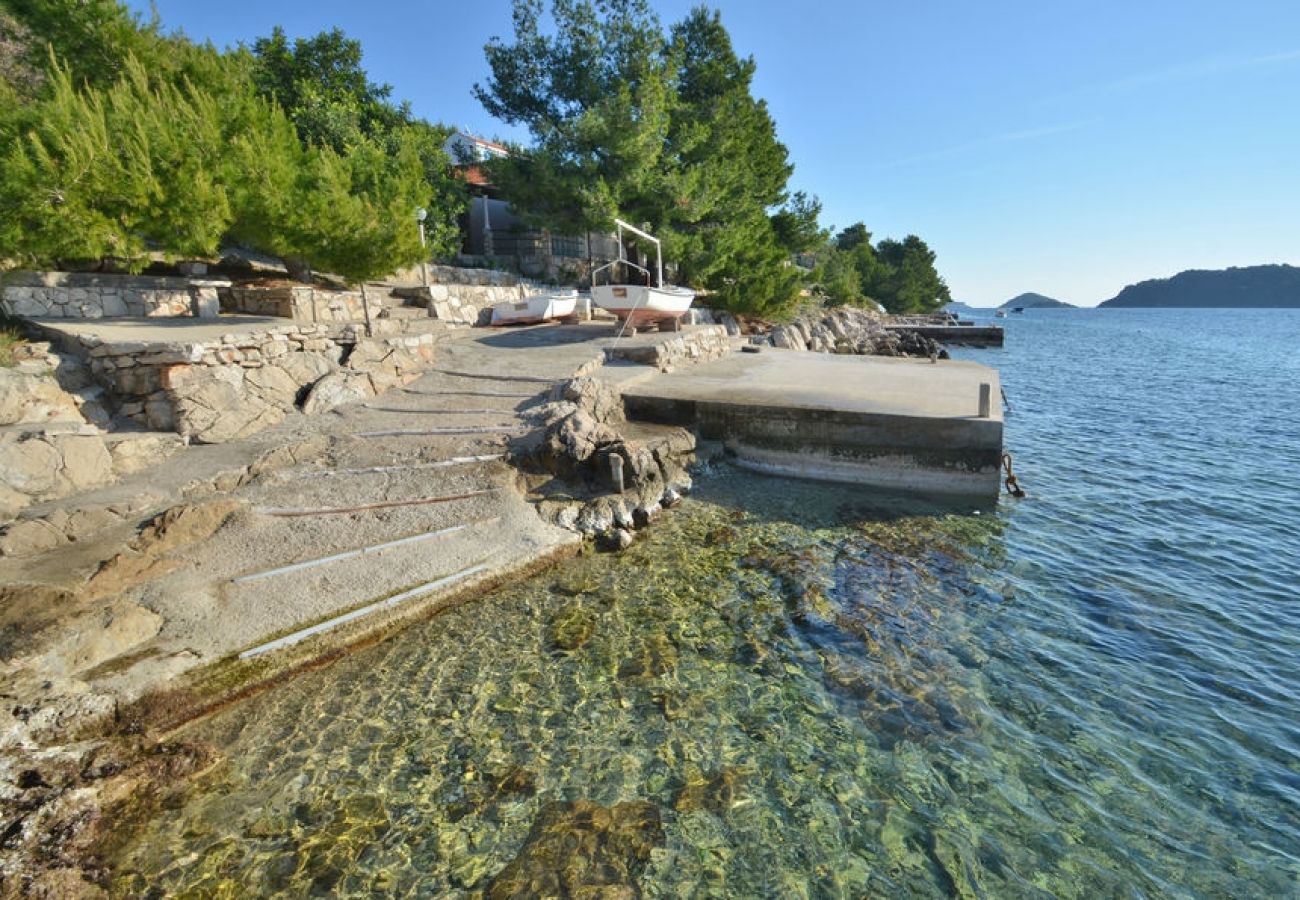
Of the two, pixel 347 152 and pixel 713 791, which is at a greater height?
pixel 347 152

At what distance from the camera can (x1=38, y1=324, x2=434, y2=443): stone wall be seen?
28.9 ft

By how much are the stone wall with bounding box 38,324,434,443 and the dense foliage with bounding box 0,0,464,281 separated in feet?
6.31

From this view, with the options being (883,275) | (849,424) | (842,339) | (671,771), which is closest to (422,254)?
(849,424)

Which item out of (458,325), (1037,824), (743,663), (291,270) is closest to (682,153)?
(458,325)

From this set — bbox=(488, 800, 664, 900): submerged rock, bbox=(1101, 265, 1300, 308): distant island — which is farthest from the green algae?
bbox=(1101, 265, 1300, 308): distant island

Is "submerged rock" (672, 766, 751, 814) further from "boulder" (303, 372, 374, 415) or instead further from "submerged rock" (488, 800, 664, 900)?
"boulder" (303, 372, 374, 415)

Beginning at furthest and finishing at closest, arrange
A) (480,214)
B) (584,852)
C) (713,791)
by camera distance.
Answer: (480,214)
(713,791)
(584,852)

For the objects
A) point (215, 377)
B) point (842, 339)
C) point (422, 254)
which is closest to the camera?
point (215, 377)

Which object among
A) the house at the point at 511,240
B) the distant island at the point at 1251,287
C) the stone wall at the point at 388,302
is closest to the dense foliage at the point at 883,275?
the house at the point at 511,240

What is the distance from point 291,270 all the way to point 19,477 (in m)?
10.3

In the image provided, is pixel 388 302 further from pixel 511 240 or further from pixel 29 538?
pixel 29 538

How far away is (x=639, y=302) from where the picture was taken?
1484cm

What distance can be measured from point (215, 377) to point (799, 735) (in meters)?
9.65

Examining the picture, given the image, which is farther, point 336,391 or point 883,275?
point 883,275
